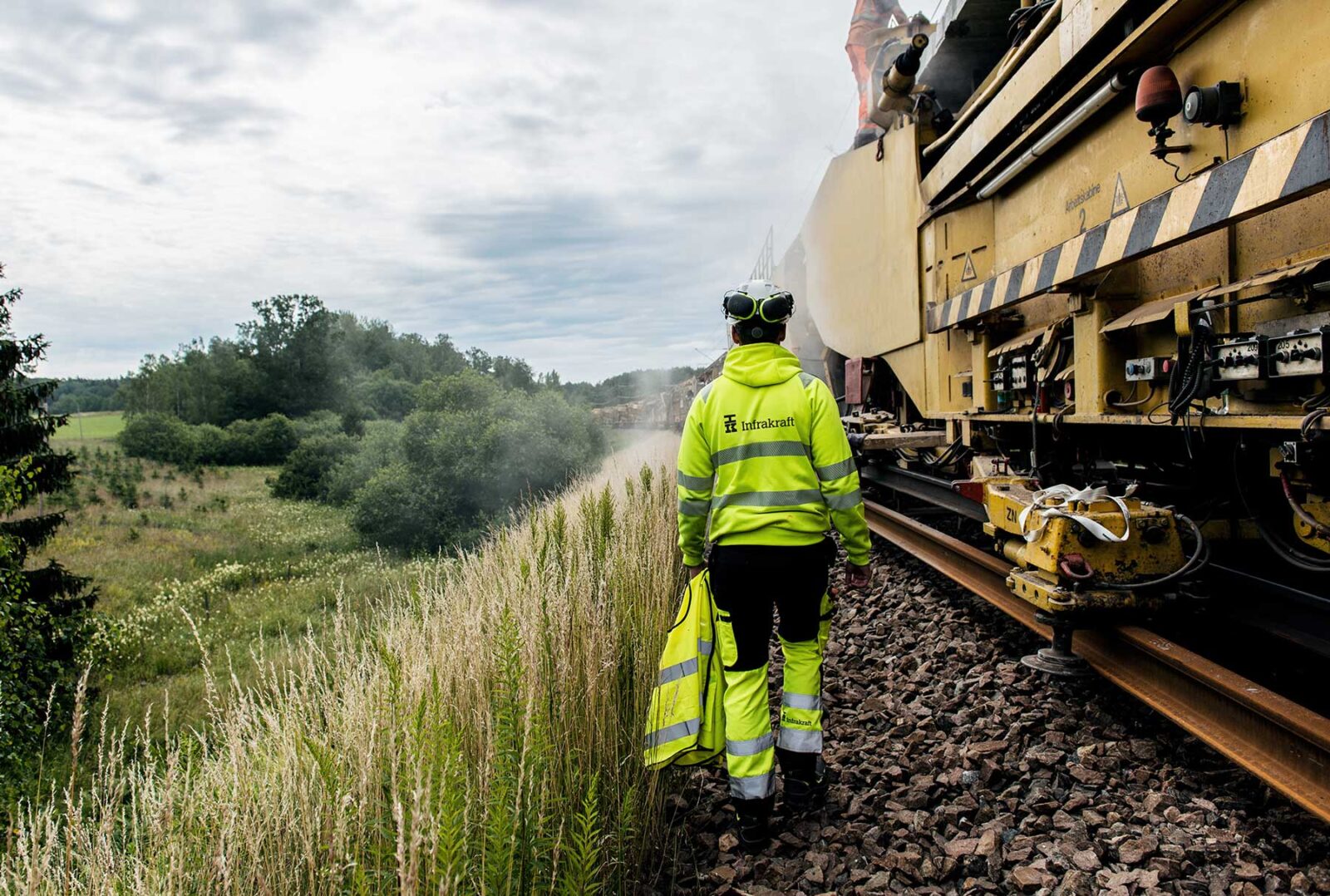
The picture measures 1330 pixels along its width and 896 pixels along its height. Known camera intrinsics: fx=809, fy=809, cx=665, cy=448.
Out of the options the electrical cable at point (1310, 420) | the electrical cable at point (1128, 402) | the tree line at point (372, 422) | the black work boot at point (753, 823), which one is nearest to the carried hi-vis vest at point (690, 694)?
the black work boot at point (753, 823)

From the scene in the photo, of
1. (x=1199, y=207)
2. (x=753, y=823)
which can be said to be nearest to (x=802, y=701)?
(x=753, y=823)

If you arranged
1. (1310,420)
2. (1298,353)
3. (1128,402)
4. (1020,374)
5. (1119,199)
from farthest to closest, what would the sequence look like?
(1020,374) < (1119,199) < (1128,402) < (1298,353) < (1310,420)

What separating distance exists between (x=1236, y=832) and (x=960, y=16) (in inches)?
234

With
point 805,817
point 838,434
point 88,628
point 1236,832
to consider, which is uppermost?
point 838,434

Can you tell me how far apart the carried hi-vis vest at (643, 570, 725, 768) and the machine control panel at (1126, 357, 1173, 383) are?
2175 millimetres

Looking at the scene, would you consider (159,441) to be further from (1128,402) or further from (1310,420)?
(1310,420)

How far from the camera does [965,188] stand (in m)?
5.61

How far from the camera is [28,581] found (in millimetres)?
9789

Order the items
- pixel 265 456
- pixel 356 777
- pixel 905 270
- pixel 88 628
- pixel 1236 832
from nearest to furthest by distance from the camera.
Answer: pixel 356 777
pixel 1236 832
pixel 905 270
pixel 88 628
pixel 265 456

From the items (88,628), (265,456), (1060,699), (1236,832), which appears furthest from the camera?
(265,456)

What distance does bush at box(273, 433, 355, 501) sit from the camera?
43.6 m

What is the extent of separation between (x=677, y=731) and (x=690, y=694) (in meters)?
0.14

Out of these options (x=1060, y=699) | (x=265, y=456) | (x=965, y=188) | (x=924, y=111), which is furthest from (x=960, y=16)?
(x=265, y=456)

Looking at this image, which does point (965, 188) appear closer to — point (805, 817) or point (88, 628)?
point (805, 817)
